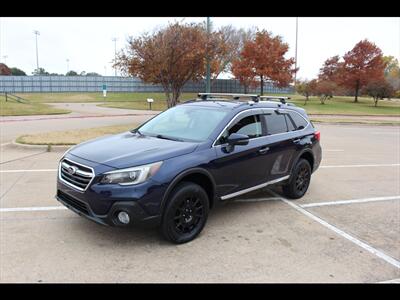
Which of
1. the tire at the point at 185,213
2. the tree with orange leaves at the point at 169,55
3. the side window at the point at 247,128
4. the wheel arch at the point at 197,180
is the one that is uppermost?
the tree with orange leaves at the point at 169,55

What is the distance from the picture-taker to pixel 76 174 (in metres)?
3.96

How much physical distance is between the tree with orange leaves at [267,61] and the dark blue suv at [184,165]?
3199 cm

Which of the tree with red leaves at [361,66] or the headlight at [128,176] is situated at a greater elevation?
the tree with red leaves at [361,66]

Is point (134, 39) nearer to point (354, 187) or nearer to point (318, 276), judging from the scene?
point (354, 187)

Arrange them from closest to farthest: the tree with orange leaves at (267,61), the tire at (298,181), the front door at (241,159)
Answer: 1. the front door at (241,159)
2. the tire at (298,181)
3. the tree with orange leaves at (267,61)

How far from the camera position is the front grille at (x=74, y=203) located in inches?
153

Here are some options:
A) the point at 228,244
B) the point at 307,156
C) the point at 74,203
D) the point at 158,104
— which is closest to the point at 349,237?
the point at 228,244

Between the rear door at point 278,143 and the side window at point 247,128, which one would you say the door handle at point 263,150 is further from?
the side window at point 247,128

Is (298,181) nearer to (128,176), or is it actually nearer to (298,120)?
(298,120)

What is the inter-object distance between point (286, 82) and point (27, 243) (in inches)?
1421

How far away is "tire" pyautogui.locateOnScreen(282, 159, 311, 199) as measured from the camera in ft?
19.1

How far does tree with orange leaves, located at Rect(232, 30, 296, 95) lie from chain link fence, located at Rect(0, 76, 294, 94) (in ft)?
35.3

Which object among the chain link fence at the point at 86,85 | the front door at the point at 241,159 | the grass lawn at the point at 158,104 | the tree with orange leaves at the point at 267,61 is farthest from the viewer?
the chain link fence at the point at 86,85

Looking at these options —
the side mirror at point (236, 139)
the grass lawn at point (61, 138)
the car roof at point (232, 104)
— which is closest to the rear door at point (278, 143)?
the car roof at point (232, 104)
